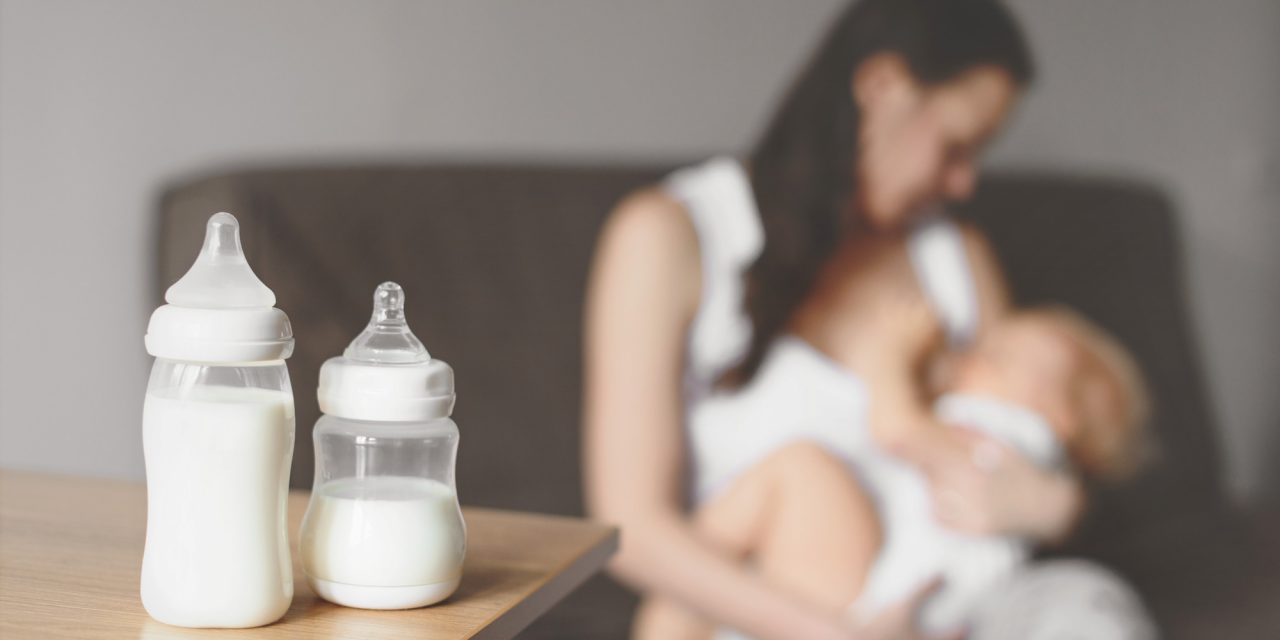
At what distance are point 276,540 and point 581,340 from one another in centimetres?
104

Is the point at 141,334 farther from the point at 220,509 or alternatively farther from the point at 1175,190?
the point at 1175,190

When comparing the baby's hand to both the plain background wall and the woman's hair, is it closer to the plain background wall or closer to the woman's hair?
the woman's hair

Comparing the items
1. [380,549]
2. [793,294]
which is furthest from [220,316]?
[793,294]

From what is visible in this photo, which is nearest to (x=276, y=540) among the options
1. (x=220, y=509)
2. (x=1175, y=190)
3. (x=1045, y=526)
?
(x=220, y=509)

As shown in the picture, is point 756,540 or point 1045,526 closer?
point 756,540

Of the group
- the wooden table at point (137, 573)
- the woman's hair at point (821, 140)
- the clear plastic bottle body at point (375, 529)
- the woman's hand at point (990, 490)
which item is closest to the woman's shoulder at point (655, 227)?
the woman's hair at point (821, 140)

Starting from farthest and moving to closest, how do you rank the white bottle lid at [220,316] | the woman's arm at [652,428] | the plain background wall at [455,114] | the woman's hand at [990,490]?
1. the woman's hand at [990,490]
2. the woman's arm at [652,428]
3. the plain background wall at [455,114]
4. the white bottle lid at [220,316]

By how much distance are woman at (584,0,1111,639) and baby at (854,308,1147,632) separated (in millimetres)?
32

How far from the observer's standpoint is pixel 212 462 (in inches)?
22.2

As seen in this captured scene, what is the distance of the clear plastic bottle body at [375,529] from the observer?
0.59 m

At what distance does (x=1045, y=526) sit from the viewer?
1.76 metres

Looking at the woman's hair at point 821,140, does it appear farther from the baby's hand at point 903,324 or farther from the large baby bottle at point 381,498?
the large baby bottle at point 381,498

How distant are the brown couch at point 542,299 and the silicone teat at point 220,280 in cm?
86

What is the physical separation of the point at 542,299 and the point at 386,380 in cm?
102
